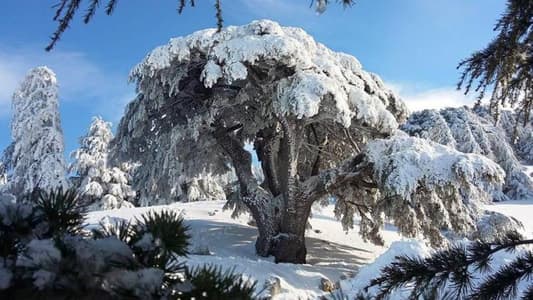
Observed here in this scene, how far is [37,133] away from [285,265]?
16.1 meters

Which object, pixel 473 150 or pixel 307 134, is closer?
pixel 307 134

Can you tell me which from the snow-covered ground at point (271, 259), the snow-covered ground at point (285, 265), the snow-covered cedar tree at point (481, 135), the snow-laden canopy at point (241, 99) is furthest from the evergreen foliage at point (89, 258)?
the snow-covered cedar tree at point (481, 135)

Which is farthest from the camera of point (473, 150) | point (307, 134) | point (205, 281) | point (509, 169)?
point (509, 169)

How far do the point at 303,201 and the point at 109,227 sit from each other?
9227mm

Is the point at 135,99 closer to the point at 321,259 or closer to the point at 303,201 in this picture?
the point at 303,201

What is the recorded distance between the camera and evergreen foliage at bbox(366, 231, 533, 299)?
2039mm

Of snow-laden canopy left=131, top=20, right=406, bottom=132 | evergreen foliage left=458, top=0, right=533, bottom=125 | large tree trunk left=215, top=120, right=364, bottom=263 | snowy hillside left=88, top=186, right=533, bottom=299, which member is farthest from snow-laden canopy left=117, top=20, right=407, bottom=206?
evergreen foliage left=458, top=0, right=533, bottom=125

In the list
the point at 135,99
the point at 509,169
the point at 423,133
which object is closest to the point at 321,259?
the point at 135,99

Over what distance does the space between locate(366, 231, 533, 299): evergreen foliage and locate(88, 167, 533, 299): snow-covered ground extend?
378 cm

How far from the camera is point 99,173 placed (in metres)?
23.8

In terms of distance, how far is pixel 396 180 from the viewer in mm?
8703

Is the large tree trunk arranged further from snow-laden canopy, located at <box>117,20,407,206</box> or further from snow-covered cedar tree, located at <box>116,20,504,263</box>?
snow-laden canopy, located at <box>117,20,407,206</box>

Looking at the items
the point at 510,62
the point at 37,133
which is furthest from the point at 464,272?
the point at 37,133

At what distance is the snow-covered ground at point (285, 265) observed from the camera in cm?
790
